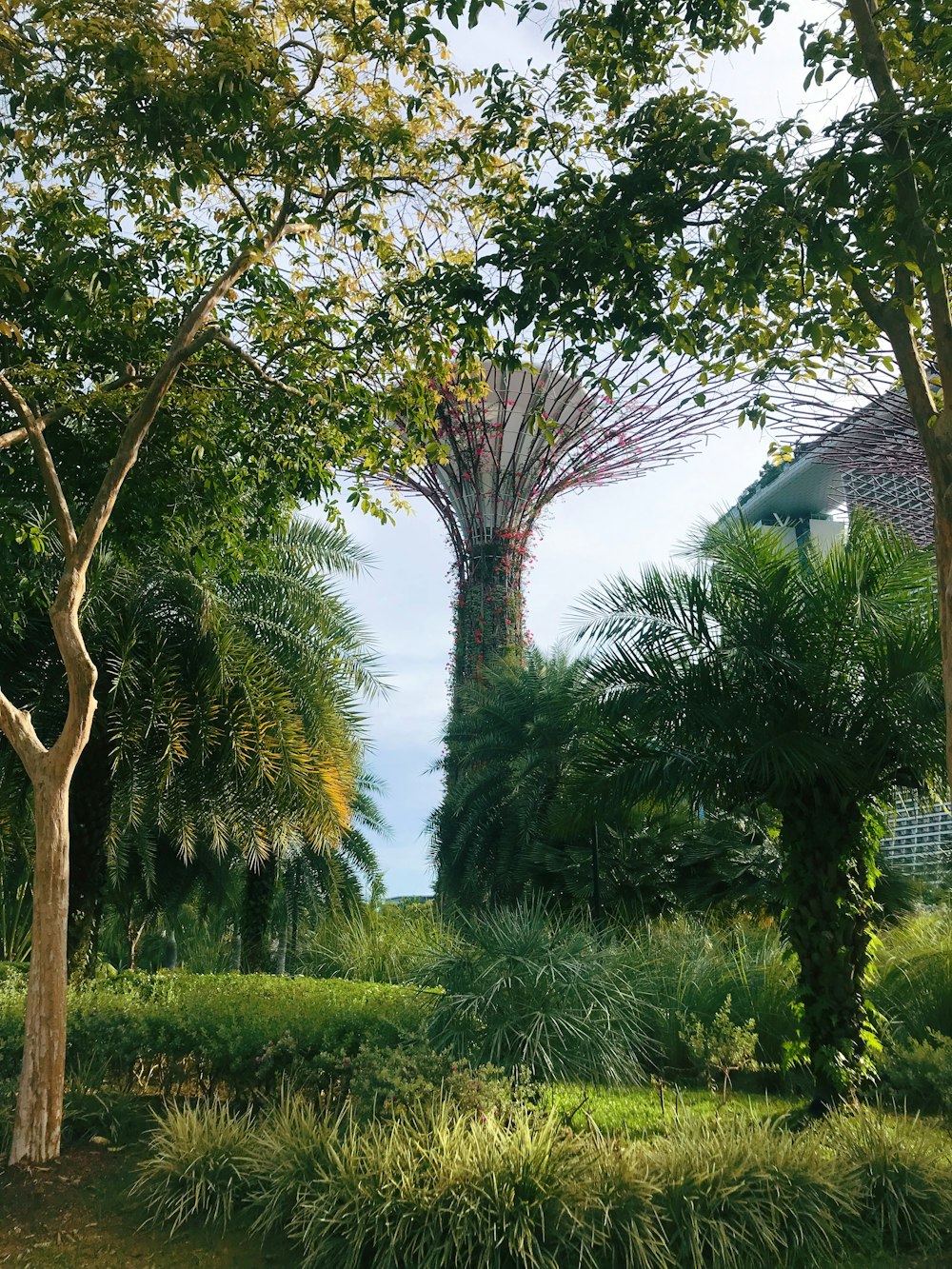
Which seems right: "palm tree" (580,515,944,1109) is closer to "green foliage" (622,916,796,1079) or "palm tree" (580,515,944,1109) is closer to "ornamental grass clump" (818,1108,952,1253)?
"green foliage" (622,916,796,1079)

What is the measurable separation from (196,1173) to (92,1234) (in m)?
0.60

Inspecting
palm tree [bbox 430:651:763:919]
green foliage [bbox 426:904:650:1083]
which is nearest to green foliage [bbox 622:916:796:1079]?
green foliage [bbox 426:904:650:1083]

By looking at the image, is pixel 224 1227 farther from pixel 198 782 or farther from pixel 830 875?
pixel 198 782

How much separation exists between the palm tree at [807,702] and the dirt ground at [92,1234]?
486cm

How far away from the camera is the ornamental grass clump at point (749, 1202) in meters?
5.34

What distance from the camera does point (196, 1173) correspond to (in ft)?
19.9

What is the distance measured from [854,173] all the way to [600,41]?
9.13 feet

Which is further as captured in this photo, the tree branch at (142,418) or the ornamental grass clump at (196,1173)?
the tree branch at (142,418)

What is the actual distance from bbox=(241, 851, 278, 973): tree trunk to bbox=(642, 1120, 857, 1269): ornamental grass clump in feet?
46.1

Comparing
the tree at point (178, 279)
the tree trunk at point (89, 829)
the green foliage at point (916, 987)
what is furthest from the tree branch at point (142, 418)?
the green foliage at point (916, 987)

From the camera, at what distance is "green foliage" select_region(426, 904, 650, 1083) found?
25.3ft

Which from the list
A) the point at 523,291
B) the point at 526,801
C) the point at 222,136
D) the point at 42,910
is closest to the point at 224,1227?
the point at 42,910

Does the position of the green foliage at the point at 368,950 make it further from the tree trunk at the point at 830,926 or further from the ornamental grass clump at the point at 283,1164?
the ornamental grass clump at the point at 283,1164

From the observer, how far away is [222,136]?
6992 millimetres
